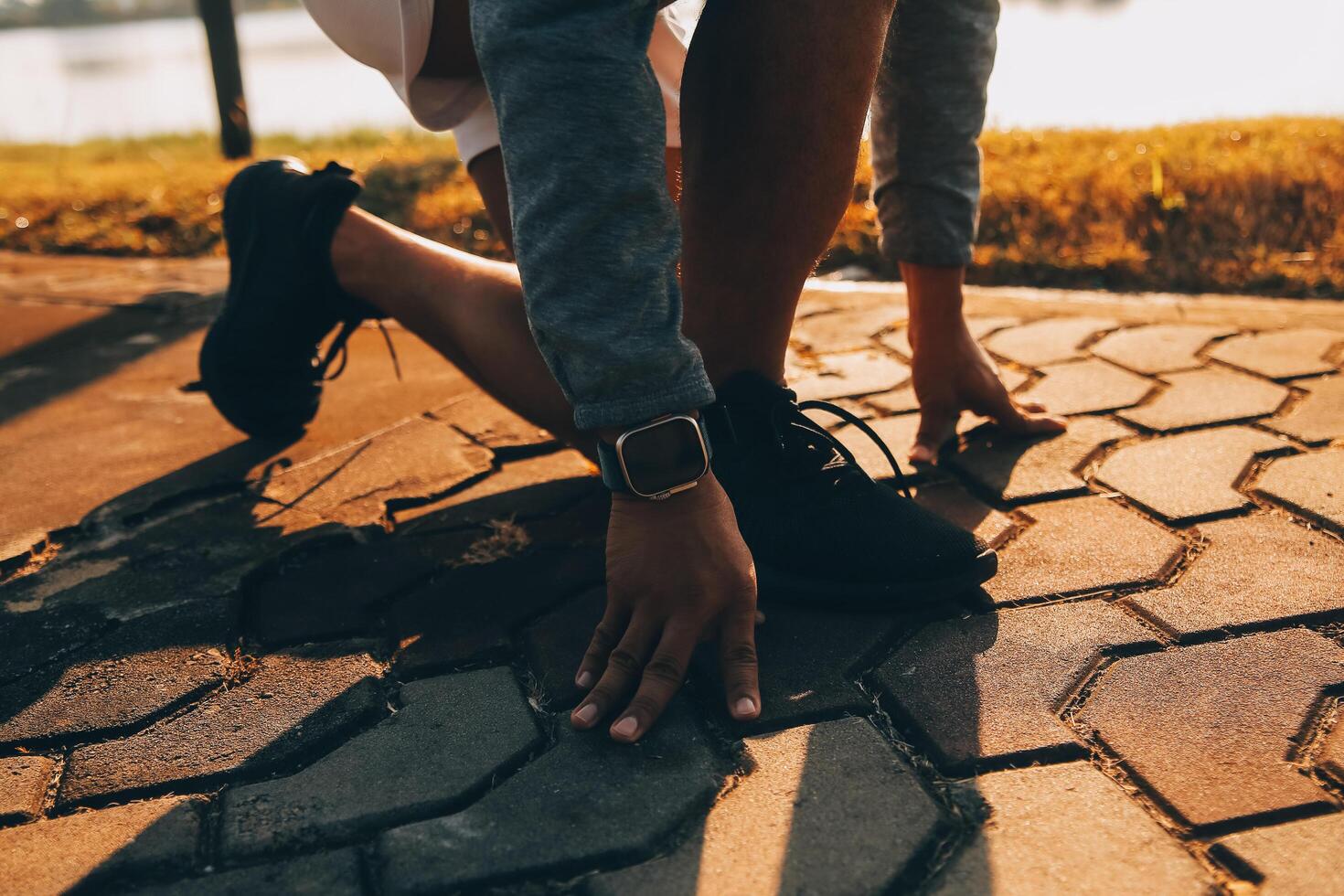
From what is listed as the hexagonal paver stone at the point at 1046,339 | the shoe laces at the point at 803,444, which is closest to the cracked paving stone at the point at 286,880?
the shoe laces at the point at 803,444

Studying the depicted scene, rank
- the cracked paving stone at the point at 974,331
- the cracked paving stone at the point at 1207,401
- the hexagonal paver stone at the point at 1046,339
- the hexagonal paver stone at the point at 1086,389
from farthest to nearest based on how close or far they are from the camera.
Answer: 1. the cracked paving stone at the point at 974,331
2. the hexagonal paver stone at the point at 1046,339
3. the hexagonal paver stone at the point at 1086,389
4. the cracked paving stone at the point at 1207,401

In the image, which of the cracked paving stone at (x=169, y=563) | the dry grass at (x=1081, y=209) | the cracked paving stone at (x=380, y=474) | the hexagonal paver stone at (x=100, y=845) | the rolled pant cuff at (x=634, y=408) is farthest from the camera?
the dry grass at (x=1081, y=209)

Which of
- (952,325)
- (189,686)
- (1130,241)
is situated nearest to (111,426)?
(189,686)

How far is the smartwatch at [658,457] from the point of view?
1240 mm

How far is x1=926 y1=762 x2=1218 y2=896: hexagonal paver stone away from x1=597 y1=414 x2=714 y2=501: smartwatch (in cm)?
44

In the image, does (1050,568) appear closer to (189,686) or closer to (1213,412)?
(1213,412)

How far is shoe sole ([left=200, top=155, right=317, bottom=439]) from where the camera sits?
203 centimetres

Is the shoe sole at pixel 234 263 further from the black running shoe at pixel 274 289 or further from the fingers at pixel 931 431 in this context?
the fingers at pixel 931 431

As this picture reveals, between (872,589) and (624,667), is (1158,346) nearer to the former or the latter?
(872,589)

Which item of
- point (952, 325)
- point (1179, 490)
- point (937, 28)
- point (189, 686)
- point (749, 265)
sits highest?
point (937, 28)

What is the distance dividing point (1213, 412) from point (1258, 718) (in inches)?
39.1

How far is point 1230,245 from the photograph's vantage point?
318 cm

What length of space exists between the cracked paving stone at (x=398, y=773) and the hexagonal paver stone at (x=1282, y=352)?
1.71m

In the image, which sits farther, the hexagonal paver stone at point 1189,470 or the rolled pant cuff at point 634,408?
the hexagonal paver stone at point 1189,470
